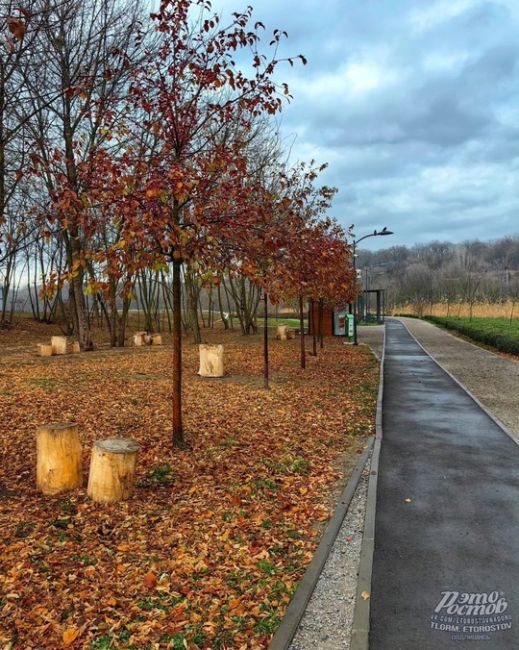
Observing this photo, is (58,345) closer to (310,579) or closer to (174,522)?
(174,522)

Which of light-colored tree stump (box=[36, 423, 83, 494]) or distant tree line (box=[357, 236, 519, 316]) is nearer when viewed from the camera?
light-colored tree stump (box=[36, 423, 83, 494])

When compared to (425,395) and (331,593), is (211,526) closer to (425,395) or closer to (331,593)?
(331,593)

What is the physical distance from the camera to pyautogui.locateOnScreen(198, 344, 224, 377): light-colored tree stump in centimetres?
1390

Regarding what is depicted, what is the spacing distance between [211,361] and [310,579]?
1009 centimetres

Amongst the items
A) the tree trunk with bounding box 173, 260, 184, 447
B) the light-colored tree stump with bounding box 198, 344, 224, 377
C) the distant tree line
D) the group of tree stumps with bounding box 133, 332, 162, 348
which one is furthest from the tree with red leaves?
the distant tree line

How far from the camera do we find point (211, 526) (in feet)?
16.3

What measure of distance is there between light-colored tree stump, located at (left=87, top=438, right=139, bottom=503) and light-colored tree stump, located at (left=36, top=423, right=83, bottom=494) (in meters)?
0.30

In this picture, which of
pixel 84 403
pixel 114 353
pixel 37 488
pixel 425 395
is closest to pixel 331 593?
pixel 37 488

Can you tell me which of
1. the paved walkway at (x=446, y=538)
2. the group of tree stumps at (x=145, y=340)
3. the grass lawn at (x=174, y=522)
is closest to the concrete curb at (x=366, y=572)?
the paved walkway at (x=446, y=538)

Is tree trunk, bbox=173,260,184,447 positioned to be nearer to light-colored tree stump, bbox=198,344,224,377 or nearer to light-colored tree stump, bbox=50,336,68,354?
light-colored tree stump, bbox=198,344,224,377

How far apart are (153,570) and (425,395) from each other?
Answer: 363 inches

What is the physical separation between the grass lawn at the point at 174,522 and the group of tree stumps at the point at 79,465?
0.14 m

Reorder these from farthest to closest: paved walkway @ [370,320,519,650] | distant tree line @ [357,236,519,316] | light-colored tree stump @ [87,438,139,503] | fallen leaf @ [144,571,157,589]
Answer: distant tree line @ [357,236,519,316] → light-colored tree stump @ [87,438,139,503] → fallen leaf @ [144,571,157,589] → paved walkway @ [370,320,519,650]

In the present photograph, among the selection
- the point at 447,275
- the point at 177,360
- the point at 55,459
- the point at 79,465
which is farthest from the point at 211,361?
the point at 447,275
